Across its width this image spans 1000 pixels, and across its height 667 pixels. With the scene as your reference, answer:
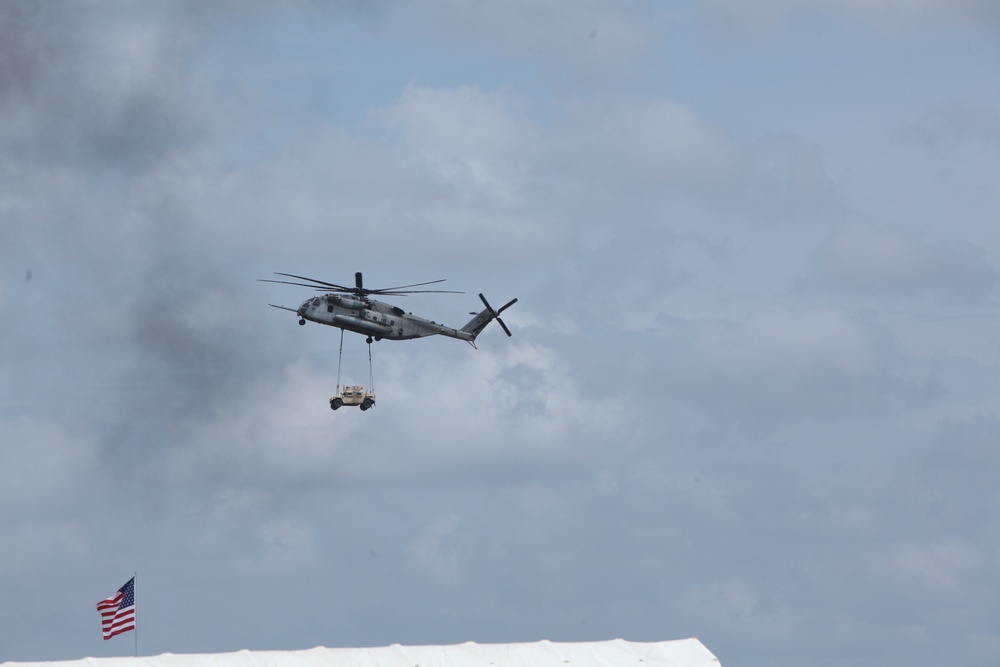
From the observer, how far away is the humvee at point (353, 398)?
149125mm

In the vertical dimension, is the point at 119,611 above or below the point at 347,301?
below

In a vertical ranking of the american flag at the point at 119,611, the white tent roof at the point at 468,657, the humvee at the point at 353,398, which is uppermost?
the humvee at the point at 353,398

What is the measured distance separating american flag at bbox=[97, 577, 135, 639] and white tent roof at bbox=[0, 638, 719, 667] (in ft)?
40.4

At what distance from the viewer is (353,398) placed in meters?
150

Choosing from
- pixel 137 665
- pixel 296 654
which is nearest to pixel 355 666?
pixel 296 654

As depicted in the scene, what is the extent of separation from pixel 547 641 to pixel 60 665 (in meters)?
42.7

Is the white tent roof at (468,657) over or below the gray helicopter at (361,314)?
below

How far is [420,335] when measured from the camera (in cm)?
15500

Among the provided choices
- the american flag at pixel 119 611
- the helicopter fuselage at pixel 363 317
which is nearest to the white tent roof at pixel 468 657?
the american flag at pixel 119 611

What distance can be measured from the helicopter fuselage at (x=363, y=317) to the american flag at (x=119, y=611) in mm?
26971

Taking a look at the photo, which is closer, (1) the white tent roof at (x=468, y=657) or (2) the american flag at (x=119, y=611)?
(1) the white tent roof at (x=468, y=657)

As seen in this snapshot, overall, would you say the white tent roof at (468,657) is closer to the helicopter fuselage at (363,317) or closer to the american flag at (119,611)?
Answer: the american flag at (119,611)

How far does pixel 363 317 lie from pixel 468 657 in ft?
95.9

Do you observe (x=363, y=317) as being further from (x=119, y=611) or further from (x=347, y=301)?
(x=119, y=611)
